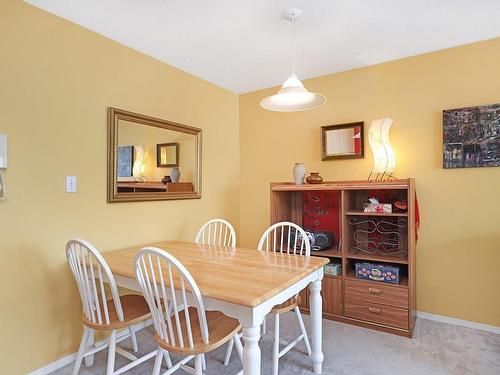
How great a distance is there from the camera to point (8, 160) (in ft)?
6.09

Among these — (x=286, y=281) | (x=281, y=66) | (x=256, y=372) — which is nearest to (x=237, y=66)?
(x=281, y=66)

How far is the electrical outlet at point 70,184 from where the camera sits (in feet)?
7.00

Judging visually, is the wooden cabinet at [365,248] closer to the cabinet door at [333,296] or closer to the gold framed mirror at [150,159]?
the cabinet door at [333,296]

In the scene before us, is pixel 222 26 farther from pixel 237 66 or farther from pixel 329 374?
pixel 329 374

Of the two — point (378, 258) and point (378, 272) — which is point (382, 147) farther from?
point (378, 272)

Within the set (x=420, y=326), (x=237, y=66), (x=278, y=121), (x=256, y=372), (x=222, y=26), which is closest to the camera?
(x=256, y=372)

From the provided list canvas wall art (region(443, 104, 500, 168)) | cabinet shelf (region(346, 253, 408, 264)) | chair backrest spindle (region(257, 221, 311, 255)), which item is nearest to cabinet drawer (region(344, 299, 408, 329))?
cabinet shelf (region(346, 253, 408, 264))

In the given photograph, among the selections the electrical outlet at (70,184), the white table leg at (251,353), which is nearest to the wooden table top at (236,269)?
the white table leg at (251,353)

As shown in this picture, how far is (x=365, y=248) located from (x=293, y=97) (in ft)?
5.36

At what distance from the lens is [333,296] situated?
2.70m

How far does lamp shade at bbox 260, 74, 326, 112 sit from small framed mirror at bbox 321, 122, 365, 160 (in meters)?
1.10

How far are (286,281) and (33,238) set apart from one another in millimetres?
1623

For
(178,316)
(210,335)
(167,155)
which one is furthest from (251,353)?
(167,155)

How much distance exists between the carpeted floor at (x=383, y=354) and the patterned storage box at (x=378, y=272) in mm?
415
